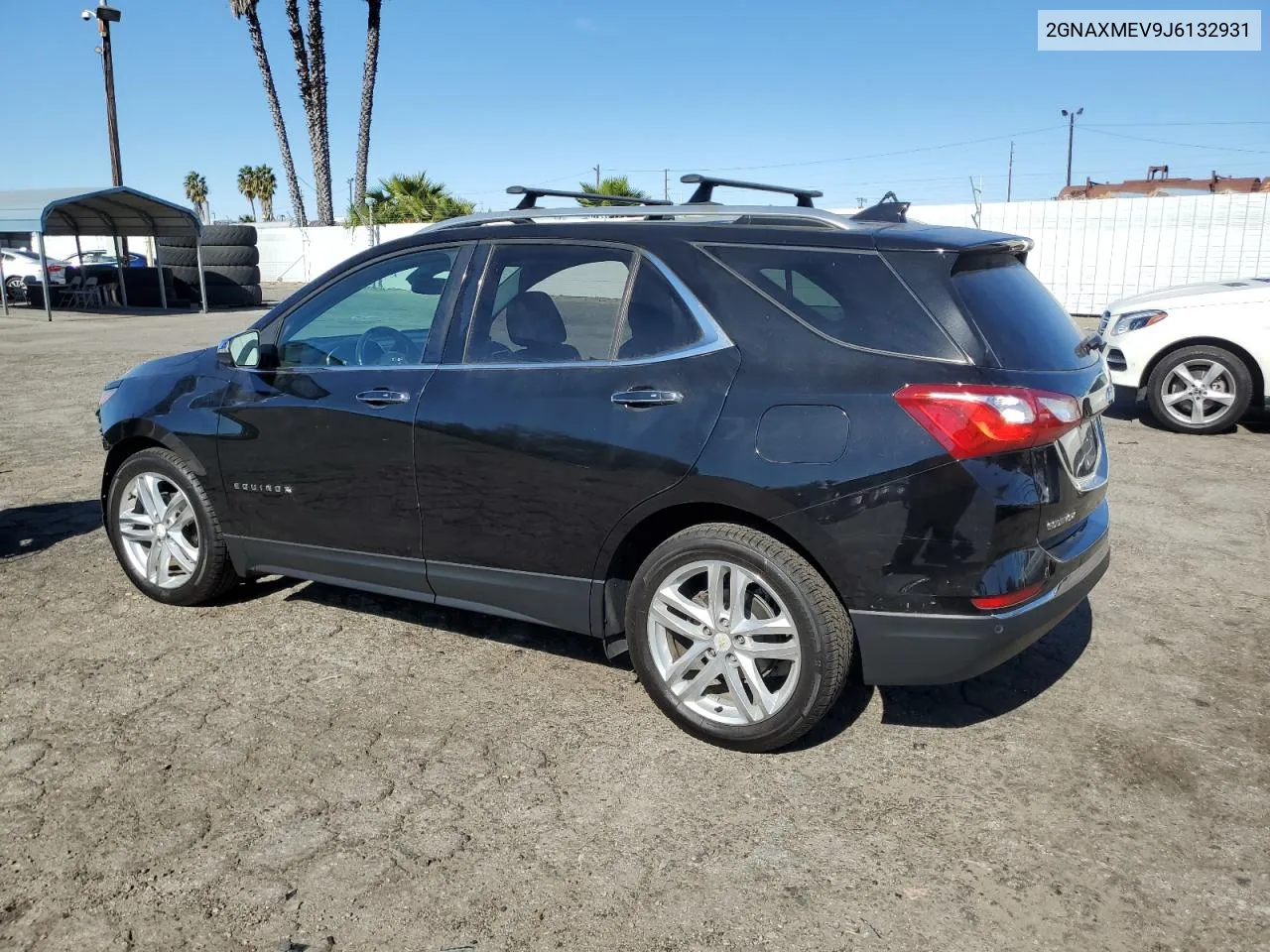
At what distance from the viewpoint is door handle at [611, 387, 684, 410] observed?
345cm

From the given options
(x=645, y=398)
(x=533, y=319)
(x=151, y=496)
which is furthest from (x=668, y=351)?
(x=151, y=496)

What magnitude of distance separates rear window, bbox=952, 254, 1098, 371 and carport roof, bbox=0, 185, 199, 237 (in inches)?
894

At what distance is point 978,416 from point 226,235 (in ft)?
89.9

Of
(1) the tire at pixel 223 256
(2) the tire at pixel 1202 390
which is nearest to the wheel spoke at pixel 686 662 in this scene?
(2) the tire at pixel 1202 390

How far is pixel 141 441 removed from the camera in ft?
16.2

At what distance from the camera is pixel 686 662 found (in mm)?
3547

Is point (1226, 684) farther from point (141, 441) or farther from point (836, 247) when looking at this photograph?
point (141, 441)

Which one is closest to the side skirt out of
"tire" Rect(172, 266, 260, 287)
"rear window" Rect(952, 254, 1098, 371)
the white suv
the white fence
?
"rear window" Rect(952, 254, 1098, 371)

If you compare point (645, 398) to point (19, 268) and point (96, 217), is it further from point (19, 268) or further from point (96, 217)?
point (19, 268)

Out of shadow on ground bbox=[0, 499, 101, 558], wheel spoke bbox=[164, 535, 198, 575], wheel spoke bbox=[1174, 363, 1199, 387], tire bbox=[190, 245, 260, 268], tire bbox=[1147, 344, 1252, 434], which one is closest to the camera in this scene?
wheel spoke bbox=[164, 535, 198, 575]

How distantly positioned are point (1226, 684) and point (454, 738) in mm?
2884

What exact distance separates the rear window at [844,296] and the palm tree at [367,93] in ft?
130

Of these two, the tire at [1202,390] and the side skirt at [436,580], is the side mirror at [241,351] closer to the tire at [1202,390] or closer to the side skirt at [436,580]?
the side skirt at [436,580]

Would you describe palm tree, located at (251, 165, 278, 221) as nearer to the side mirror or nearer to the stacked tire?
the stacked tire
